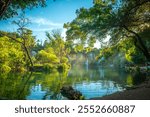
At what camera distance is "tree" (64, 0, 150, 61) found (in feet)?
64.7

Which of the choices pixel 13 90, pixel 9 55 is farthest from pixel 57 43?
pixel 13 90

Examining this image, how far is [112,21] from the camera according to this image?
20.5 m

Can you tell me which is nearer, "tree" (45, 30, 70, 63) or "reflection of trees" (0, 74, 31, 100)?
"reflection of trees" (0, 74, 31, 100)

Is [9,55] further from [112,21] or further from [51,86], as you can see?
[112,21]

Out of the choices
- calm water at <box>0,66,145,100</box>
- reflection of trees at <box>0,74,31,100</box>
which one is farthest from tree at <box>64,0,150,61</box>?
reflection of trees at <box>0,74,31,100</box>

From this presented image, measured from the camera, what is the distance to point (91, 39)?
2392cm

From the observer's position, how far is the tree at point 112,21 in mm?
19734

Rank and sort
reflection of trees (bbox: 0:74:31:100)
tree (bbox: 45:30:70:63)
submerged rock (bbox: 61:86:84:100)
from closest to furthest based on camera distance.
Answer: submerged rock (bbox: 61:86:84:100) → reflection of trees (bbox: 0:74:31:100) → tree (bbox: 45:30:70:63)

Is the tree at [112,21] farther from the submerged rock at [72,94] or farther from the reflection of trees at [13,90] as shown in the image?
the reflection of trees at [13,90]

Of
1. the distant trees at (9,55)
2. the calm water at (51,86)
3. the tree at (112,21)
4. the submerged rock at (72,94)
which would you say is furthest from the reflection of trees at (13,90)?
the distant trees at (9,55)

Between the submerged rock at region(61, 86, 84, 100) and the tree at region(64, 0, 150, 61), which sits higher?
the tree at region(64, 0, 150, 61)

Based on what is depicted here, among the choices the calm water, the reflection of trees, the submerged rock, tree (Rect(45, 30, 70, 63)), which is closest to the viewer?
the submerged rock

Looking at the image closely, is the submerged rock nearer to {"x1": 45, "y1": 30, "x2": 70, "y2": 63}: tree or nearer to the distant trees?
the distant trees

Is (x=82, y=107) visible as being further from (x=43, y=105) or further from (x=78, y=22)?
(x=78, y=22)
